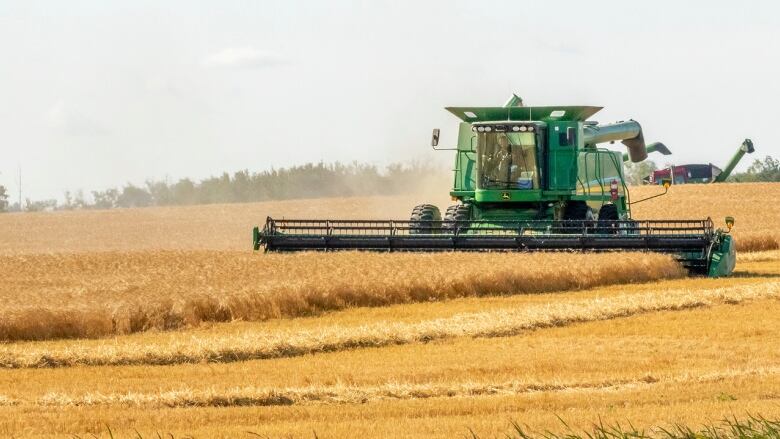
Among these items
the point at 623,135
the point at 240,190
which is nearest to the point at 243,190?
the point at 240,190

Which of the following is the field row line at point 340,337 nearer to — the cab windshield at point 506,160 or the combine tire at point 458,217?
the combine tire at point 458,217

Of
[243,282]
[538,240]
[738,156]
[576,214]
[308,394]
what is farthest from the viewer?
[738,156]

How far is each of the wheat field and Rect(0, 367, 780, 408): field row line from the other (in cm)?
3

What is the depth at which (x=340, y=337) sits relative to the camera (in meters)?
15.4

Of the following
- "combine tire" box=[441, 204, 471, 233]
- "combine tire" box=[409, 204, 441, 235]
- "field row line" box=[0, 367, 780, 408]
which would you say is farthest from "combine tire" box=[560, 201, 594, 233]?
"field row line" box=[0, 367, 780, 408]

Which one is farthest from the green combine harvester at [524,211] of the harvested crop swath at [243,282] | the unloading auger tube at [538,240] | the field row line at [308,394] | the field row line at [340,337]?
the field row line at [308,394]

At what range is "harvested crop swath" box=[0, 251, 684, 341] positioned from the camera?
1680 cm

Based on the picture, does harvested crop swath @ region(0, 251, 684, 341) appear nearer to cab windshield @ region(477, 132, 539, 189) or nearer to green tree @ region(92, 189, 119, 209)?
cab windshield @ region(477, 132, 539, 189)

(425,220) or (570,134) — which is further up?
(570,134)

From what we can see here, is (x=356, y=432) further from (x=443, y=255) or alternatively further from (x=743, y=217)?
(x=743, y=217)

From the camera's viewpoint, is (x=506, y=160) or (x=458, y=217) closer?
(x=506, y=160)

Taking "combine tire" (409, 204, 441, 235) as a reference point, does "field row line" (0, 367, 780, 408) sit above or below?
below

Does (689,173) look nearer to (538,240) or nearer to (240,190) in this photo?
(240,190)

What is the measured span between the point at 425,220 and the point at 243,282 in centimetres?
575
